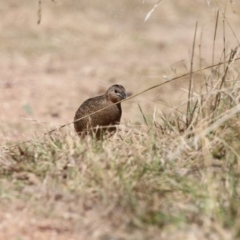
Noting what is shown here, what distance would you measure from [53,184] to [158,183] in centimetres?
50

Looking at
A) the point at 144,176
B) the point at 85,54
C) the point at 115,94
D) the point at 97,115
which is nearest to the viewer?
Answer: the point at 144,176

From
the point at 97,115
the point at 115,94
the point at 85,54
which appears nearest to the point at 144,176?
the point at 97,115

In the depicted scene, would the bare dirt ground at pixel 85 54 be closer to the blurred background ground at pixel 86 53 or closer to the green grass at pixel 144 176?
the blurred background ground at pixel 86 53

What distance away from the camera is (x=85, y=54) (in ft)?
33.9

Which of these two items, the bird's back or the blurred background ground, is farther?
the blurred background ground

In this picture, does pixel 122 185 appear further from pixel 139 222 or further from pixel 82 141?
pixel 82 141

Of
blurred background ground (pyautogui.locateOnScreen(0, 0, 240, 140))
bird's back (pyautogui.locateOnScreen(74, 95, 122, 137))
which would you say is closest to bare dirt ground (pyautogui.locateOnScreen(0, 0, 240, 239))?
blurred background ground (pyautogui.locateOnScreen(0, 0, 240, 140))

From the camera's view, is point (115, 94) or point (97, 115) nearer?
point (97, 115)

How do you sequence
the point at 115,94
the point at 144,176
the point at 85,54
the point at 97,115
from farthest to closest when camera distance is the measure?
the point at 85,54
the point at 115,94
the point at 97,115
the point at 144,176

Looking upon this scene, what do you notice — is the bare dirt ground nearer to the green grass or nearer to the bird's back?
the bird's back

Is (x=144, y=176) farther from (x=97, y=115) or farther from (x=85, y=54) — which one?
(x=85, y=54)

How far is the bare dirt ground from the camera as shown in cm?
779

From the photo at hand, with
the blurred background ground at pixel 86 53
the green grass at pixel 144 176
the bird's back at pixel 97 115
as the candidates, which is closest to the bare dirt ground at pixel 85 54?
the blurred background ground at pixel 86 53

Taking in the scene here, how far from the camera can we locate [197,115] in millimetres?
4660
